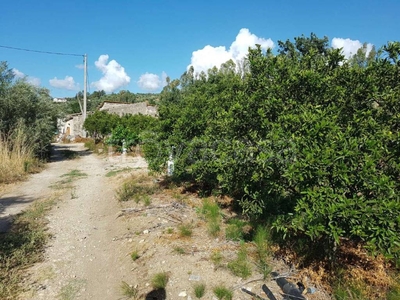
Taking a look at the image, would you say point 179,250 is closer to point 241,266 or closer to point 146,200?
point 241,266

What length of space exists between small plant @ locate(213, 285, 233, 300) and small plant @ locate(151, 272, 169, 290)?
652 millimetres

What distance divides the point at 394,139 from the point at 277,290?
2126 mm

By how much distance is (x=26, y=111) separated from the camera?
12.8 m

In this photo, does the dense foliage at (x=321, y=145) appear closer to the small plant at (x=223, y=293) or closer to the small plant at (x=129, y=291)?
the small plant at (x=223, y=293)

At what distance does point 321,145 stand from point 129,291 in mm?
2838

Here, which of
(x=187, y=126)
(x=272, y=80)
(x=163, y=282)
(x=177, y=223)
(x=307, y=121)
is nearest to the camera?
(x=307, y=121)

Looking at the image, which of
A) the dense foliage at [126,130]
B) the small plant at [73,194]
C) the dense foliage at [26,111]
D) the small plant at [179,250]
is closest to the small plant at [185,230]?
the small plant at [179,250]

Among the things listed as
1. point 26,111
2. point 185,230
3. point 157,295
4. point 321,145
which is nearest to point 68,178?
point 26,111

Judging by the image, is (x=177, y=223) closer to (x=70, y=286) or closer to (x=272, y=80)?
(x=70, y=286)

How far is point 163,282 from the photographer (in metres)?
3.46

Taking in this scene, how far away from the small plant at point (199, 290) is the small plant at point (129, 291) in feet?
2.35

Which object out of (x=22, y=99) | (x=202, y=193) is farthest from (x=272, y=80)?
(x=22, y=99)

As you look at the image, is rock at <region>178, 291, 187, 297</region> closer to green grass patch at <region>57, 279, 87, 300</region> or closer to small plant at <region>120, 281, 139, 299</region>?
small plant at <region>120, 281, 139, 299</region>

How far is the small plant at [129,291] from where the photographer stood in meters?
3.33
